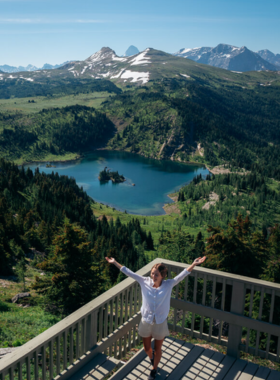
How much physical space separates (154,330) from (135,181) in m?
146

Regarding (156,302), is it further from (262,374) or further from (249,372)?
(262,374)

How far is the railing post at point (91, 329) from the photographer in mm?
6695

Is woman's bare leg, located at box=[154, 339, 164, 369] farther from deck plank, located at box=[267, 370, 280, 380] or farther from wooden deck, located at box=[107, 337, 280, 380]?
deck plank, located at box=[267, 370, 280, 380]

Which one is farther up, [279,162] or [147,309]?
[147,309]

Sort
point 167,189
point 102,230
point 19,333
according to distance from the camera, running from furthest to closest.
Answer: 1. point 167,189
2. point 102,230
3. point 19,333

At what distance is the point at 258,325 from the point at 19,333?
780 cm

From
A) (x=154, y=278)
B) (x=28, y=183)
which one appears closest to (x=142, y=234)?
(x=28, y=183)

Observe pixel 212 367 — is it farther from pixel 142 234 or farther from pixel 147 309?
pixel 142 234

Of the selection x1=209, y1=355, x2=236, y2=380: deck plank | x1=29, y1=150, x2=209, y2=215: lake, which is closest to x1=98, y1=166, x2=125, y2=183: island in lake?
x1=29, y1=150, x2=209, y2=215: lake

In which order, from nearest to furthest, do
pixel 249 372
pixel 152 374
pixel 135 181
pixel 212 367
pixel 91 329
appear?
pixel 91 329
pixel 152 374
pixel 249 372
pixel 212 367
pixel 135 181

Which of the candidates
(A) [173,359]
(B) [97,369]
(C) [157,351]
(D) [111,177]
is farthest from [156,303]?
(D) [111,177]

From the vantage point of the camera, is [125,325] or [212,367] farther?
[125,325]

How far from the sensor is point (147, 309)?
21.8ft

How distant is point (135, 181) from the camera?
152m
